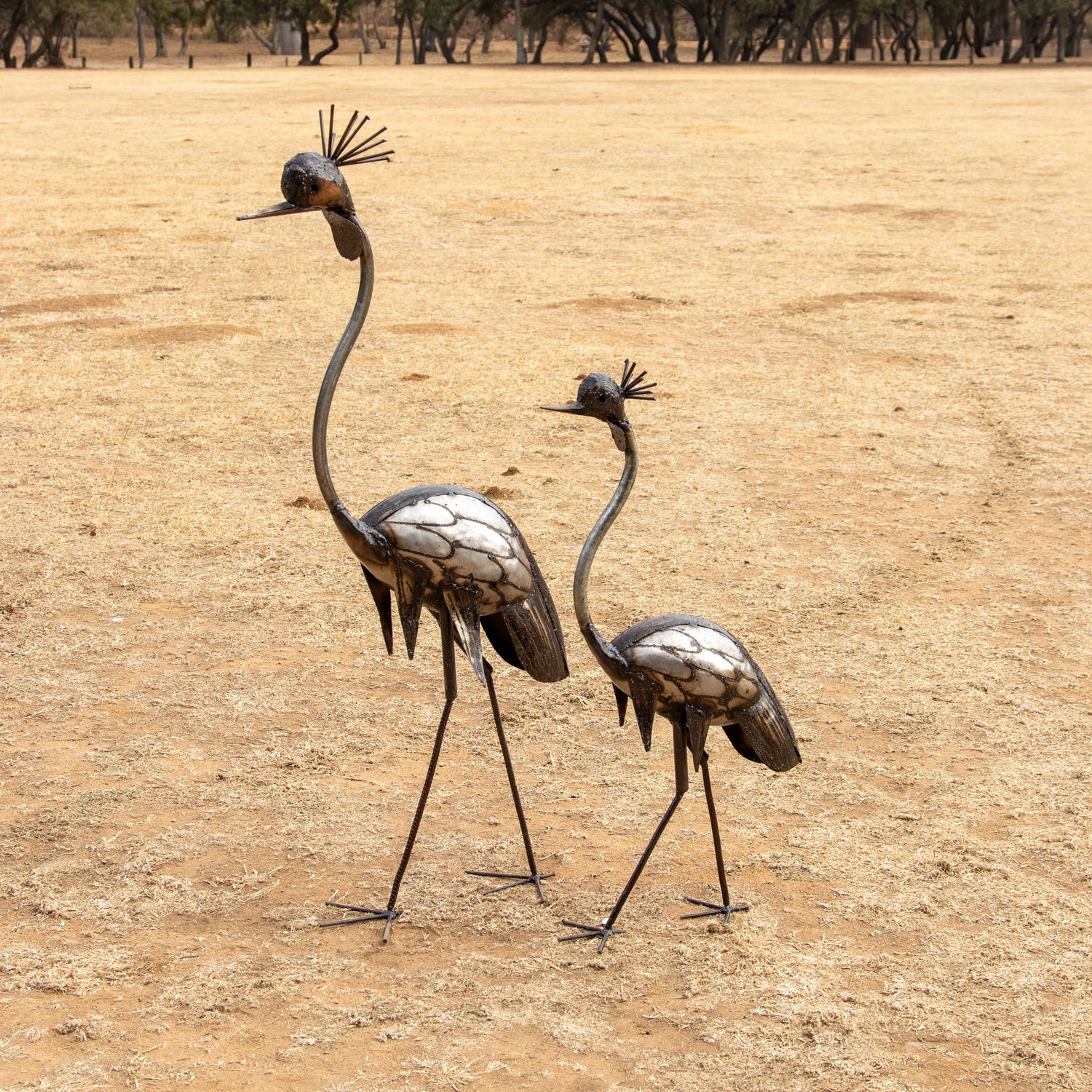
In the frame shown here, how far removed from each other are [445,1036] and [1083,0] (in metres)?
47.6

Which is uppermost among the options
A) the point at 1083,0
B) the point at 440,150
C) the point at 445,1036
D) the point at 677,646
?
the point at 1083,0

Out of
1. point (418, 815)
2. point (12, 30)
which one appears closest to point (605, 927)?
point (418, 815)

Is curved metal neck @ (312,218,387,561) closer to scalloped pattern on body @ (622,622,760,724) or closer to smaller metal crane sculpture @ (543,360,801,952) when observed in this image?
smaller metal crane sculpture @ (543,360,801,952)

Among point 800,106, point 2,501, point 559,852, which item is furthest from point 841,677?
point 800,106

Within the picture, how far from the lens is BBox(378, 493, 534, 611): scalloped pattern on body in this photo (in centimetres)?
340

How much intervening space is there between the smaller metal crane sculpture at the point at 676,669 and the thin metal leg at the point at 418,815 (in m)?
0.38

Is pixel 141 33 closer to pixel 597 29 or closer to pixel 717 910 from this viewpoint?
pixel 597 29

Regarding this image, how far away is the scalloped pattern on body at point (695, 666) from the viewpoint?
3.39m

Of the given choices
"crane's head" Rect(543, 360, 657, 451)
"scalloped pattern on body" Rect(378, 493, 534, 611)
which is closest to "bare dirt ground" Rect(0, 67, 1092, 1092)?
"scalloped pattern on body" Rect(378, 493, 534, 611)

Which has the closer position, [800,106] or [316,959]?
[316,959]

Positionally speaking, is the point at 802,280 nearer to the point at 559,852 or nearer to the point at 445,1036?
the point at 559,852

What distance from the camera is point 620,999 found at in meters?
3.52

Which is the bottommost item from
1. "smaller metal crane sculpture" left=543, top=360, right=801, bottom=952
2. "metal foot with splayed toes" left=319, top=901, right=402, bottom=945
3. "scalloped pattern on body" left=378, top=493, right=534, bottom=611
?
"metal foot with splayed toes" left=319, top=901, right=402, bottom=945

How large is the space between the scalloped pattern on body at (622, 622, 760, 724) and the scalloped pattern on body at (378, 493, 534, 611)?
14.7 inches
